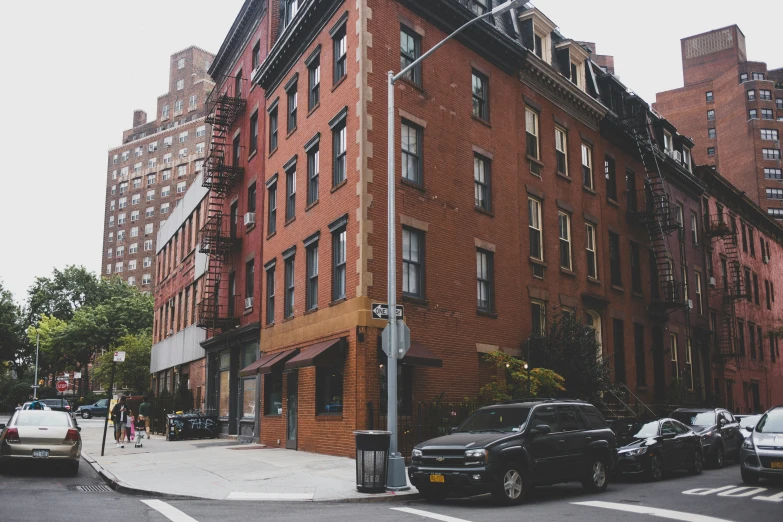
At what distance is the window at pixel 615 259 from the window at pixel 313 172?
13563mm

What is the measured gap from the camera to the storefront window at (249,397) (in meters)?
26.6

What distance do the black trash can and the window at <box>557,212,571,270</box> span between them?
1519cm

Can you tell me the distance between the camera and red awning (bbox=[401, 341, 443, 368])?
18.5 meters

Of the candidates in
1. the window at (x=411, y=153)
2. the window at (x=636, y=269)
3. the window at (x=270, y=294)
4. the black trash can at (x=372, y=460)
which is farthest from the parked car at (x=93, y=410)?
the black trash can at (x=372, y=460)

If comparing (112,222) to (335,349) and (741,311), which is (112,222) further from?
(335,349)

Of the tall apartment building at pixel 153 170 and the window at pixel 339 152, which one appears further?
the tall apartment building at pixel 153 170

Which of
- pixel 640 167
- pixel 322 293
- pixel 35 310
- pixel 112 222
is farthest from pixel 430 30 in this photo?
pixel 112 222

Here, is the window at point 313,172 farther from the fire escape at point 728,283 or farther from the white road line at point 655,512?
the fire escape at point 728,283

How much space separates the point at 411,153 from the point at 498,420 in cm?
1003

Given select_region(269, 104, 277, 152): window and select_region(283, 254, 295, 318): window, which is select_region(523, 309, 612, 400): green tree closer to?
select_region(283, 254, 295, 318): window

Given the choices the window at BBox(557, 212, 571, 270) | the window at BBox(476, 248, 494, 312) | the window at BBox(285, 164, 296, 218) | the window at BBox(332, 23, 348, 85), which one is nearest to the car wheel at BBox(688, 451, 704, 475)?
the window at BBox(476, 248, 494, 312)

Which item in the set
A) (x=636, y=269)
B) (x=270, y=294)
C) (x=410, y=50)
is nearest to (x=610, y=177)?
(x=636, y=269)

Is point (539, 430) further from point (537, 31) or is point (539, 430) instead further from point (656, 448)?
point (537, 31)

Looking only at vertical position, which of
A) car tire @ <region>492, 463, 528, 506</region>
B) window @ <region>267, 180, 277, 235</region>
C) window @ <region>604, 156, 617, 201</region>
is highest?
window @ <region>604, 156, 617, 201</region>
